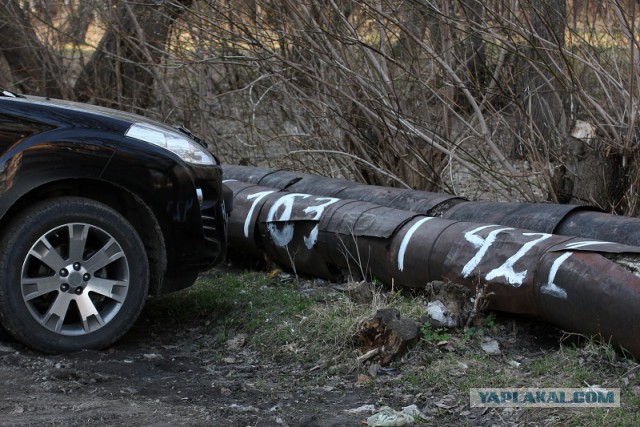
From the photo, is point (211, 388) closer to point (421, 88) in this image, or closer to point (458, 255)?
point (458, 255)

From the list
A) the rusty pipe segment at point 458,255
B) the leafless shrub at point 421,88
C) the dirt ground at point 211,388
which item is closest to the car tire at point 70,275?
the dirt ground at point 211,388

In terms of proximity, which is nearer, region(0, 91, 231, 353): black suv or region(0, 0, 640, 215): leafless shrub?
region(0, 91, 231, 353): black suv

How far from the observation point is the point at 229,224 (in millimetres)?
7660

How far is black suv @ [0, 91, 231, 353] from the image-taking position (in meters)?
5.36

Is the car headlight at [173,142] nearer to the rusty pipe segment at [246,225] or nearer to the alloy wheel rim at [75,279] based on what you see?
the alloy wheel rim at [75,279]

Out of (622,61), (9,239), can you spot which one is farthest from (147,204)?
(622,61)

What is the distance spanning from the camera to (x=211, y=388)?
16.6ft

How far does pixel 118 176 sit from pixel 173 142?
0.47 meters

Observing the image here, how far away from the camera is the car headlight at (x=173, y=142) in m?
5.77

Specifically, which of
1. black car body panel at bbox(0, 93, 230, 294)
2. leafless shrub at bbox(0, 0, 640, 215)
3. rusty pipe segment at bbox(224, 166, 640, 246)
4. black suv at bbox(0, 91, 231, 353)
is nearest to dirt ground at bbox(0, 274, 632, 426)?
black suv at bbox(0, 91, 231, 353)

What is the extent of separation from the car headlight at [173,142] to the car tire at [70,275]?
516mm

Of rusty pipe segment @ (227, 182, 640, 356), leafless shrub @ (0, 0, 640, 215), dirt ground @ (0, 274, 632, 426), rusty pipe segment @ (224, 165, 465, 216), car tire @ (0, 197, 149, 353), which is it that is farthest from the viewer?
leafless shrub @ (0, 0, 640, 215)

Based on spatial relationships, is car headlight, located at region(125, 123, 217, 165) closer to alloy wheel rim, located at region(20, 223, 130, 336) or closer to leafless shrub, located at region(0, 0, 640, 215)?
alloy wheel rim, located at region(20, 223, 130, 336)

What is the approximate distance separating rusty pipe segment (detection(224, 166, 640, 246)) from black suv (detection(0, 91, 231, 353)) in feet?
5.76
